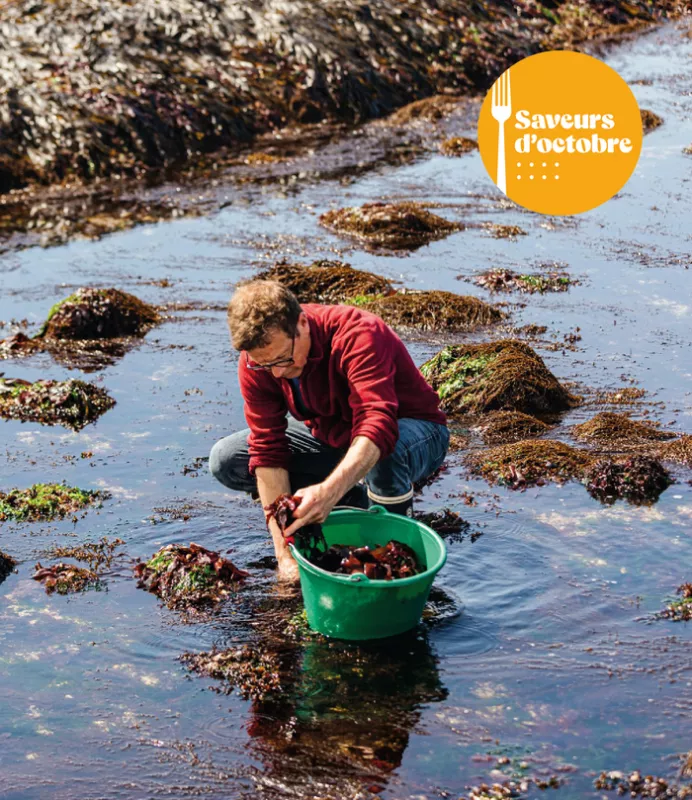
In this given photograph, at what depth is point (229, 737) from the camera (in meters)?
5.08

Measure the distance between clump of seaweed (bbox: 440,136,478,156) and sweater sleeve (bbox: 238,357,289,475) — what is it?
1379 cm

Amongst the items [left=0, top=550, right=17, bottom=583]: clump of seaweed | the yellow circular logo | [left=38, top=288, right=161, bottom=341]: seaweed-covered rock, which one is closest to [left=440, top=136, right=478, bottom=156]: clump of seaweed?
the yellow circular logo

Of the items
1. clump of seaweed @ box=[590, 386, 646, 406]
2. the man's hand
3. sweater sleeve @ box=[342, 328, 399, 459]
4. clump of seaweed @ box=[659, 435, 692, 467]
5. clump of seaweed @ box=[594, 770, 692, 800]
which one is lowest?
clump of seaweed @ box=[590, 386, 646, 406]

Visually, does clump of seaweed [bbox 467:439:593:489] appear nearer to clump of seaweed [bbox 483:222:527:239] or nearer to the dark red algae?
the dark red algae

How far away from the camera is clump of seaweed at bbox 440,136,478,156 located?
19.2 meters

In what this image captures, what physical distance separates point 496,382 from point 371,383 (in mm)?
3260

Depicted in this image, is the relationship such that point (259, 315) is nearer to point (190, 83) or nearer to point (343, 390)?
point (343, 390)

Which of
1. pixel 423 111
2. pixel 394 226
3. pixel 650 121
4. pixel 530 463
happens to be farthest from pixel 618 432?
pixel 423 111

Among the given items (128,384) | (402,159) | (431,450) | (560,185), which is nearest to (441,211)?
(560,185)

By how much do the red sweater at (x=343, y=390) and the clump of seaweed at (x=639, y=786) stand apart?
191cm

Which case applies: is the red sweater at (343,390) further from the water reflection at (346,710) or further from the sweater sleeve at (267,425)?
the water reflection at (346,710)

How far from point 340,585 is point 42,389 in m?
5.07

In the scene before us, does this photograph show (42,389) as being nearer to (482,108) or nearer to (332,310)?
(332,310)

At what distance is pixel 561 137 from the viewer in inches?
686
